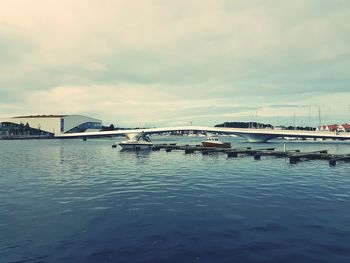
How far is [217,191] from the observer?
29.5m

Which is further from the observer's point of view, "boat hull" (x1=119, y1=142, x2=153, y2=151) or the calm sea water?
"boat hull" (x1=119, y1=142, x2=153, y2=151)

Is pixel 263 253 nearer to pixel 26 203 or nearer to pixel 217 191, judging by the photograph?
pixel 217 191

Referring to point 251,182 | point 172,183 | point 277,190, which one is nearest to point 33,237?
point 172,183

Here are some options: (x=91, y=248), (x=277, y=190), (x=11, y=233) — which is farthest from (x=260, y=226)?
(x=11, y=233)

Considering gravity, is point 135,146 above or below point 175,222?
above

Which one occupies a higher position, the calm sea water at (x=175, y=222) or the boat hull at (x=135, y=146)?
the boat hull at (x=135, y=146)

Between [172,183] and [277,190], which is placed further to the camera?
[172,183]

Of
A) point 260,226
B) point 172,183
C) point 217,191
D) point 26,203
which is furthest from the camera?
point 172,183

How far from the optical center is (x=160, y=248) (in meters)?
14.6

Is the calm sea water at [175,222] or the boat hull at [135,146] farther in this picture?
the boat hull at [135,146]

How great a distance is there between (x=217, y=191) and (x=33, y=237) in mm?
18618

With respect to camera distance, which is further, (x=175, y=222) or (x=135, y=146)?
(x=135, y=146)

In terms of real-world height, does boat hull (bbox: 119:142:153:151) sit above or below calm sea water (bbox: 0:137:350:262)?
above

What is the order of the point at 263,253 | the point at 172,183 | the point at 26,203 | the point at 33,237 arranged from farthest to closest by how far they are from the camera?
the point at 172,183, the point at 26,203, the point at 33,237, the point at 263,253
